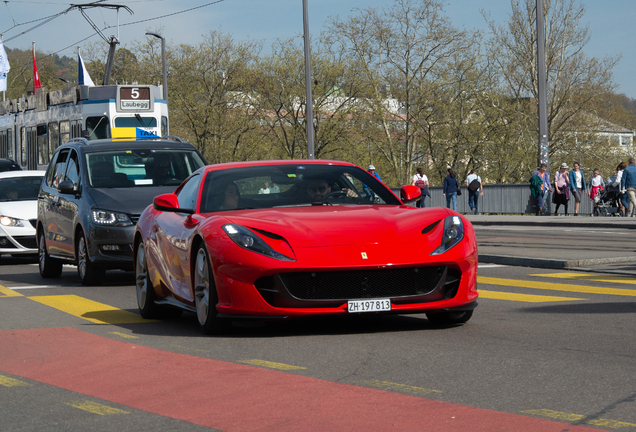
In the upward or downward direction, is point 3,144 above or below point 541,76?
below

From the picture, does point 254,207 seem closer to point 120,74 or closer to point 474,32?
point 474,32

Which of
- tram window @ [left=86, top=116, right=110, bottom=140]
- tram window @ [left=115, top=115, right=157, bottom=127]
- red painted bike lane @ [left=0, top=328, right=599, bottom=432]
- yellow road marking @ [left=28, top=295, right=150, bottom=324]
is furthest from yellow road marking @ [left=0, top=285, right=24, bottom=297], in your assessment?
tram window @ [left=115, top=115, right=157, bottom=127]

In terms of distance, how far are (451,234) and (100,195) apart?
650 cm

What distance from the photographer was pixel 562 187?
97.8 feet

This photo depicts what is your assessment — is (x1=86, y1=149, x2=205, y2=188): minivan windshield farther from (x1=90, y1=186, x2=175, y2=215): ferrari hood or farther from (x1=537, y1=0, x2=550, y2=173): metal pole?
(x1=537, y1=0, x2=550, y2=173): metal pole

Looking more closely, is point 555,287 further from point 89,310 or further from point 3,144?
point 3,144

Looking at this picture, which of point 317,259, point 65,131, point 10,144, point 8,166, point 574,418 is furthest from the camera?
point 10,144

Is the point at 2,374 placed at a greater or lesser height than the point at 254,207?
lesser


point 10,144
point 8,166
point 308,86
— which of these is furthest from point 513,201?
point 10,144

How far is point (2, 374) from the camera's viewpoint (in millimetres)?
6031

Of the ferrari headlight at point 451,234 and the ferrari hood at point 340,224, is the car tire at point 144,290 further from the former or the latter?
the ferrari headlight at point 451,234

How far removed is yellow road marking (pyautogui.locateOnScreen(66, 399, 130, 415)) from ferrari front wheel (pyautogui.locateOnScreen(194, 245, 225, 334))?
2.02 metres

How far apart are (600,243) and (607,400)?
530 inches

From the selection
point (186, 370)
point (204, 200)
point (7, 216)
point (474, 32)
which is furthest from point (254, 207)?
→ point (474, 32)
